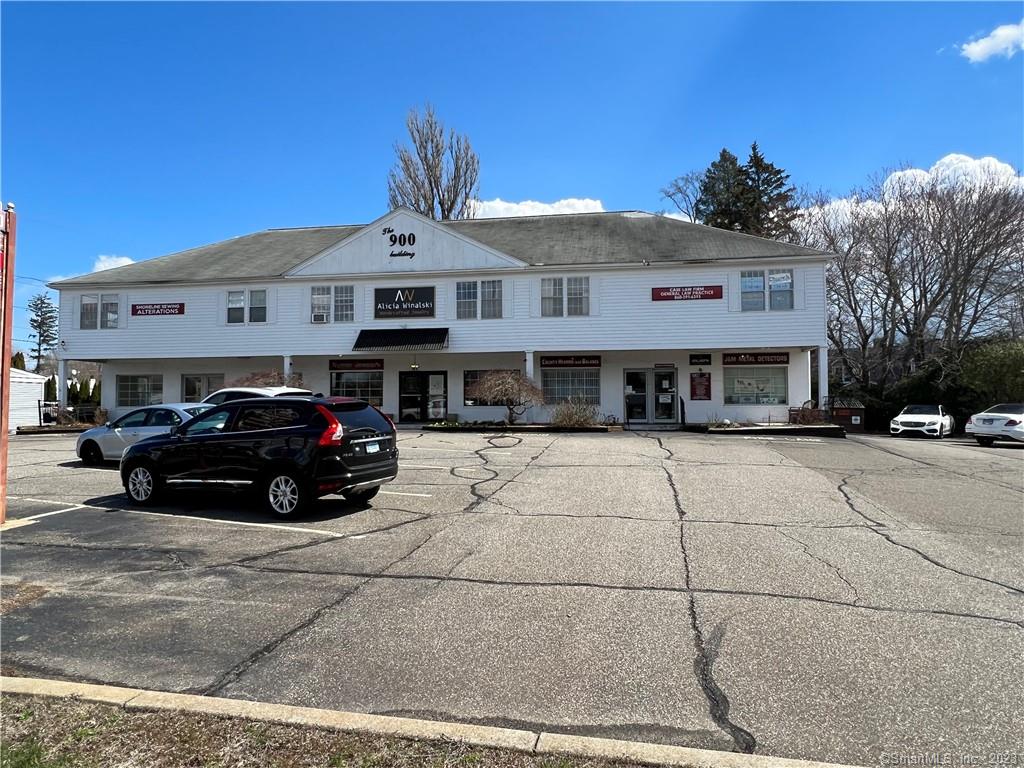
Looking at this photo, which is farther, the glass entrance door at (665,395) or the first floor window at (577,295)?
the glass entrance door at (665,395)

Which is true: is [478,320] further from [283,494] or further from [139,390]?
[283,494]

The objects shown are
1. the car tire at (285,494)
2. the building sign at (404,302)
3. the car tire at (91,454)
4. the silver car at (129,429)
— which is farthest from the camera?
the building sign at (404,302)

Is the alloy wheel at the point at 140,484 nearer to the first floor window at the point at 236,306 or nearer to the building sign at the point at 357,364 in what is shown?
the building sign at the point at 357,364

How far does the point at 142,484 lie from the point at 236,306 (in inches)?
751

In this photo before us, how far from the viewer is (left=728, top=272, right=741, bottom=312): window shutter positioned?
23.6 m

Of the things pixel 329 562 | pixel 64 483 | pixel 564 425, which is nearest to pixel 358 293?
pixel 564 425

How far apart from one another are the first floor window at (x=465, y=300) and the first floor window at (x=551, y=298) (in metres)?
2.81

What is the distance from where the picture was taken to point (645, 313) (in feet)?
78.8

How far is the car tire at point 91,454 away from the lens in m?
13.5

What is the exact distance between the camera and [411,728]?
10.4 feet

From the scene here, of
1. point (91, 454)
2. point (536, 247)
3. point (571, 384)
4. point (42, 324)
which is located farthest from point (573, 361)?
point (42, 324)

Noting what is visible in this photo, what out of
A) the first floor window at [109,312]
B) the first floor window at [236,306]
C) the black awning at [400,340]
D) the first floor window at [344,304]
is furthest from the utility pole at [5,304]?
the first floor window at [109,312]

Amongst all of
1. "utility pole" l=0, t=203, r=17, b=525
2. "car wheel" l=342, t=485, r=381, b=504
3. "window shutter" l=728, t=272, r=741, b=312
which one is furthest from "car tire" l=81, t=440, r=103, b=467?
"window shutter" l=728, t=272, r=741, b=312

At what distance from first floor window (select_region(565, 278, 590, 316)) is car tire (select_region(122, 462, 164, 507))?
17.5 m
